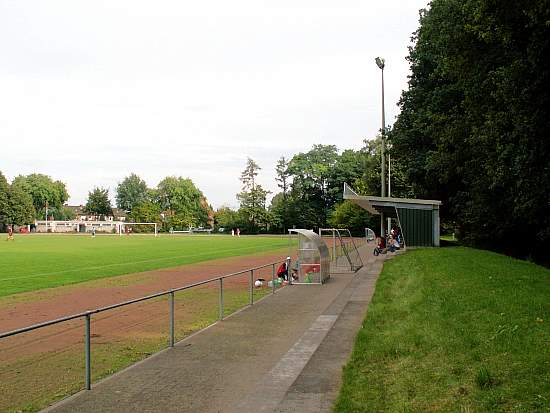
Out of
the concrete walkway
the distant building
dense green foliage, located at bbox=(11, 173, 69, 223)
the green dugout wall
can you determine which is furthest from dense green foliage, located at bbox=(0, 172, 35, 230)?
the concrete walkway

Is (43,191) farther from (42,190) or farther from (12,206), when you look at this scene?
(12,206)

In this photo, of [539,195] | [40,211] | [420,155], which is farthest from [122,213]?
[539,195]

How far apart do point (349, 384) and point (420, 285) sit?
876 centimetres

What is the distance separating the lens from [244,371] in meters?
8.20

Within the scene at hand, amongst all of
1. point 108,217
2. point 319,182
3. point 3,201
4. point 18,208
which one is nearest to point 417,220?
point 319,182

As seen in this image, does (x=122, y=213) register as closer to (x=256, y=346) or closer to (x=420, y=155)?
(x=420, y=155)

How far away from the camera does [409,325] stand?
10320mm

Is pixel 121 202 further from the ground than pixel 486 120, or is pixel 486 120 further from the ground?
pixel 121 202

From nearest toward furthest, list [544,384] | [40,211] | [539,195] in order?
[544,384] < [539,195] < [40,211]

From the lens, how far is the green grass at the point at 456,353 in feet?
19.4

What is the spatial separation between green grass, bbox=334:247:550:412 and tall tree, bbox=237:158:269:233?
4101 inches

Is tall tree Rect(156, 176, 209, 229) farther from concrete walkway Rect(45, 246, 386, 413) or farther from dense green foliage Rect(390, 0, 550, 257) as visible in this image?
concrete walkway Rect(45, 246, 386, 413)

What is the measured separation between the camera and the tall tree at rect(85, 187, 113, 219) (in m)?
174

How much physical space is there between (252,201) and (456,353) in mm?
119418
